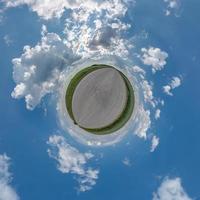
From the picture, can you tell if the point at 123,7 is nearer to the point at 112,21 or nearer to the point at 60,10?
the point at 112,21

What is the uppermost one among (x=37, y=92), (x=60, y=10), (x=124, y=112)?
(x=60, y=10)

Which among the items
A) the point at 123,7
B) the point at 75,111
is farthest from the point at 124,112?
the point at 123,7

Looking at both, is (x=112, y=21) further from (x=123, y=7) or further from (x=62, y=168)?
(x=62, y=168)

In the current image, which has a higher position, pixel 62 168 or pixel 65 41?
pixel 65 41

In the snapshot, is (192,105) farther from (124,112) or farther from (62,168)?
(62,168)

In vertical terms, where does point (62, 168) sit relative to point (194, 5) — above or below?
below

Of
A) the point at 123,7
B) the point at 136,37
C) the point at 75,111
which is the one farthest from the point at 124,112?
the point at 123,7

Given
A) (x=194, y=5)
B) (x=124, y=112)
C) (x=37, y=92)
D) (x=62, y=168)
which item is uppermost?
(x=194, y=5)
